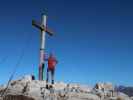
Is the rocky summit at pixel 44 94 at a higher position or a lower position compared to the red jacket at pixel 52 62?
lower

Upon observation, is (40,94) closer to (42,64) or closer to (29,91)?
(29,91)

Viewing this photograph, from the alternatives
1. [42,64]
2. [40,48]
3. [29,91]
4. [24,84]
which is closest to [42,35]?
[40,48]

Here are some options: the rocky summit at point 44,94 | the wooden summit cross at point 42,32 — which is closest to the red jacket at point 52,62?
the rocky summit at point 44,94

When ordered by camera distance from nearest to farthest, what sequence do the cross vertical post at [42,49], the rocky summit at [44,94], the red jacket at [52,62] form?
1. the rocky summit at [44,94]
2. the red jacket at [52,62]
3. the cross vertical post at [42,49]

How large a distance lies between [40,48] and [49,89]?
836 cm

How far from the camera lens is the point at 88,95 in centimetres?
2788

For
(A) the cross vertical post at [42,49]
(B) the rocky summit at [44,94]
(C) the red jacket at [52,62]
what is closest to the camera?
(B) the rocky summit at [44,94]

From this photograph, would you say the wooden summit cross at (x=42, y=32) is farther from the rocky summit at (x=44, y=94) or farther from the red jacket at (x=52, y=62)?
the red jacket at (x=52, y=62)

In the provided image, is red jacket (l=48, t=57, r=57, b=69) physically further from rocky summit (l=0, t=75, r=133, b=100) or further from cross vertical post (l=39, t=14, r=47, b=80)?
cross vertical post (l=39, t=14, r=47, b=80)

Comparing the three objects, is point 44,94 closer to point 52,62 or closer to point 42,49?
point 52,62

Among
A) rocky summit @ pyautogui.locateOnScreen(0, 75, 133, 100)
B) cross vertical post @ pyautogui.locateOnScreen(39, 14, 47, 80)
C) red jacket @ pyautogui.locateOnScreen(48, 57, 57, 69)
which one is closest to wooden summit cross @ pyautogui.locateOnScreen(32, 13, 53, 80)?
cross vertical post @ pyautogui.locateOnScreen(39, 14, 47, 80)

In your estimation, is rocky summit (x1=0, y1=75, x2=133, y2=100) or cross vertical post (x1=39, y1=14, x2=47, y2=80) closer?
rocky summit (x1=0, y1=75, x2=133, y2=100)

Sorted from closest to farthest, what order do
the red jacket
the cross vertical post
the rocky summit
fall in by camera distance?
the rocky summit < the red jacket < the cross vertical post

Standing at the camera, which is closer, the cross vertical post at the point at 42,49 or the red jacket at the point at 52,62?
the red jacket at the point at 52,62
